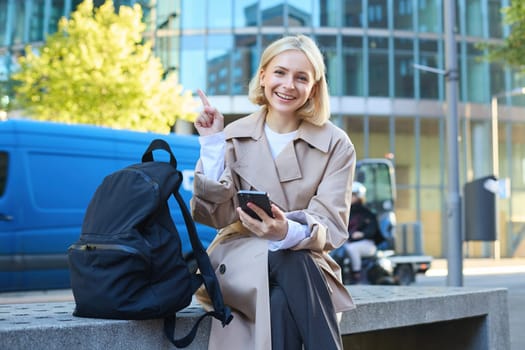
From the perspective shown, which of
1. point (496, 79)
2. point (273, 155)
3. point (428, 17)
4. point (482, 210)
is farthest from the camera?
point (496, 79)

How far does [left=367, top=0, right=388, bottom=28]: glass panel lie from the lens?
3041 centimetres

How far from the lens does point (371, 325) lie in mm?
3797

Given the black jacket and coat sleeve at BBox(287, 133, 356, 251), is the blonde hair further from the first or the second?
the black jacket

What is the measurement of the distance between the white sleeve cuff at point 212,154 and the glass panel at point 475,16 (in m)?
30.8

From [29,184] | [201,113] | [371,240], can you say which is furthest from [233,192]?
[371,240]

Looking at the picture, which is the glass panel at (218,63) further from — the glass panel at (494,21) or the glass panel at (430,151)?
the glass panel at (494,21)

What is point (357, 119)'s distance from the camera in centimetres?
3006

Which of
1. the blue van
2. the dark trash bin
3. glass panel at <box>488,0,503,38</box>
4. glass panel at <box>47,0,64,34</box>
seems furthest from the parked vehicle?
glass panel at <box>47,0,64,34</box>

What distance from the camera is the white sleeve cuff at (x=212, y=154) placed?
120 inches

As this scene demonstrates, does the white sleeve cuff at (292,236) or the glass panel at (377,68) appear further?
the glass panel at (377,68)

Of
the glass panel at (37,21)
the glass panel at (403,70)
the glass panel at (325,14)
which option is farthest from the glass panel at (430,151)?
the glass panel at (37,21)

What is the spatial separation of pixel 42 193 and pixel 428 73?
23118mm

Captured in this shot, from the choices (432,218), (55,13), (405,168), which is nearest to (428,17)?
(405,168)

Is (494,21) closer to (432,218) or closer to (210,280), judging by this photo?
(432,218)
